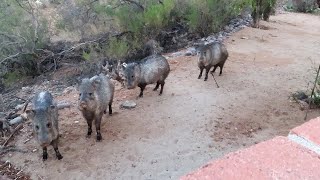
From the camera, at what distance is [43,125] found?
3984 mm

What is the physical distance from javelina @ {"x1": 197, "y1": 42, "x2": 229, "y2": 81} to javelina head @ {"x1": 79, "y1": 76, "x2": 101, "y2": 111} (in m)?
2.30

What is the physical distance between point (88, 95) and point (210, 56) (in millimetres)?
2605

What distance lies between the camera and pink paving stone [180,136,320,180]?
0.78 metres

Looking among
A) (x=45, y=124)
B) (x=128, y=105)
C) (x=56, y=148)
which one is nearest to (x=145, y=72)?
(x=128, y=105)

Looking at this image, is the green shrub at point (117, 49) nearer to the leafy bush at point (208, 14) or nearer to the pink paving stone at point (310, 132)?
the leafy bush at point (208, 14)

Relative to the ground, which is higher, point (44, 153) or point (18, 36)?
point (18, 36)

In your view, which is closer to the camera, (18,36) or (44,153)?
(44,153)

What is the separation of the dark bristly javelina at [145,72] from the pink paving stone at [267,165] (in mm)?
4794

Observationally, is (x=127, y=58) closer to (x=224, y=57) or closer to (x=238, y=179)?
(x=224, y=57)

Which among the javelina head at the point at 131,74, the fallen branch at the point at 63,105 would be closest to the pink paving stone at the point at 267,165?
the javelina head at the point at 131,74

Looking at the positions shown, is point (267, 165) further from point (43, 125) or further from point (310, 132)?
point (43, 125)

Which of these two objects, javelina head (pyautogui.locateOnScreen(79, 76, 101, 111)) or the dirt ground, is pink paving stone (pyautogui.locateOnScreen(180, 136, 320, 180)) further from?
javelina head (pyautogui.locateOnScreen(79, 76, 101, 111))

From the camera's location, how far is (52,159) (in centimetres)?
428

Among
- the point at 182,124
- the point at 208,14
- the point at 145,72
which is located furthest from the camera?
the point at 208,14
